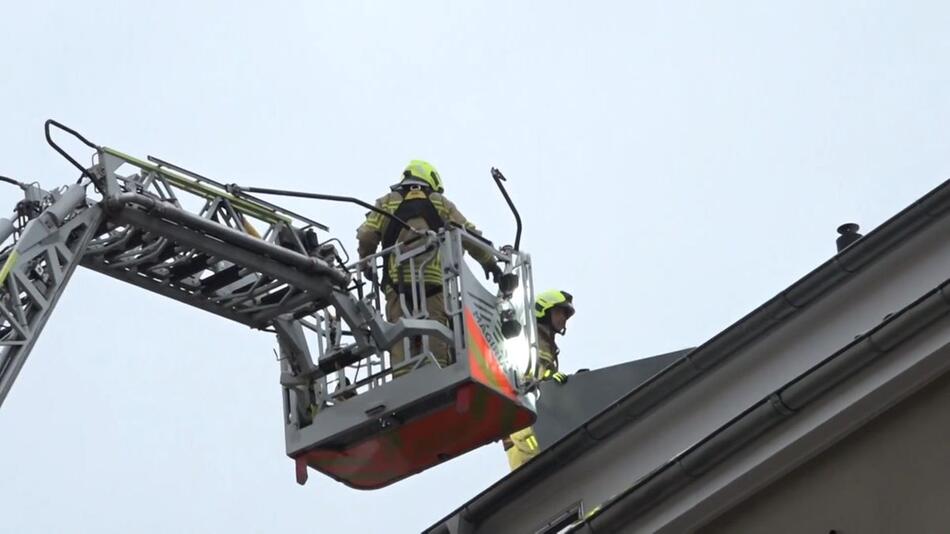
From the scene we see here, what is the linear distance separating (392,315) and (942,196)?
16.8 ft

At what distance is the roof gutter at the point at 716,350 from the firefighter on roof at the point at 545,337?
300 cm

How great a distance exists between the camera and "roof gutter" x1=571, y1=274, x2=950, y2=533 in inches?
487

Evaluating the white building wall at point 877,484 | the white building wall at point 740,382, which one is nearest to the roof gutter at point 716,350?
the white building wall at point 740,382

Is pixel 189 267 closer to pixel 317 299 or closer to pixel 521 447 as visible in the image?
pixel 317 299

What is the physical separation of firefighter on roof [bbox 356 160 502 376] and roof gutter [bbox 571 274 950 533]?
152 inches

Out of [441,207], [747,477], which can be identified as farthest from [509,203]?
[747,477]

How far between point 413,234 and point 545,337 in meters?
3.79

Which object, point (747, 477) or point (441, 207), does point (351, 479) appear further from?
point (747, 477)

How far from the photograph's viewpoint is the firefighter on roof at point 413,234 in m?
17.1

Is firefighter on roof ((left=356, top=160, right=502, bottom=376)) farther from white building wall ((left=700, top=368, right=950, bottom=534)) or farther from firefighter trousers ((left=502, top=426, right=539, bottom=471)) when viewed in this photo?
white building wall ((left=700, top=368, right=950, bottom=534))

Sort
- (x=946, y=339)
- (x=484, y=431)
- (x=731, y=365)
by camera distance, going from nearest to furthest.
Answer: (x=946, y=339)
(x=731, y=365)
(x=484, y=431)

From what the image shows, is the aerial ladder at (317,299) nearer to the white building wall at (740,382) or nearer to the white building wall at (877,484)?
the white building wall at (740,382)

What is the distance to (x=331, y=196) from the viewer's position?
54.4 ft

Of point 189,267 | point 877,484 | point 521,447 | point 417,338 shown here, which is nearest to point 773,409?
point 877,484
